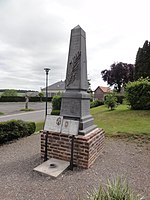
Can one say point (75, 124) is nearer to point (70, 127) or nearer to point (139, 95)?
point (70, 127)

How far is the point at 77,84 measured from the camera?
13.7 feet

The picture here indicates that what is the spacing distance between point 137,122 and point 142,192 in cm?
650

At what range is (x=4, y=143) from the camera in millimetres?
5652

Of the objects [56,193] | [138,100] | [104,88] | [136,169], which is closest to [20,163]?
[56,193]

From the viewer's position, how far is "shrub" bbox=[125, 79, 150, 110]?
1158 cm

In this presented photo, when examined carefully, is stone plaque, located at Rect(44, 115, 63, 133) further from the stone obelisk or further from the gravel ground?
the gravel ground

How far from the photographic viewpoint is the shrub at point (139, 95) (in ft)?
38.0

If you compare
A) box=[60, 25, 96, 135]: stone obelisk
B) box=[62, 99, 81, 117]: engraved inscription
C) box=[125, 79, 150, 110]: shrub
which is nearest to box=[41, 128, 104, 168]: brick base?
box=[60, 25, 96, 135]: stone obelisk

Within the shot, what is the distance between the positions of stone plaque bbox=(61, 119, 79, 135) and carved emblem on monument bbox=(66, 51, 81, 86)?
3.60ft

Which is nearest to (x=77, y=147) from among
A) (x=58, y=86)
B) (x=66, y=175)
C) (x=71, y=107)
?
(x=66, y=175)

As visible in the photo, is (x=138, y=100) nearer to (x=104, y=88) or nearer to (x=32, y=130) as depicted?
(x=32, y=130)

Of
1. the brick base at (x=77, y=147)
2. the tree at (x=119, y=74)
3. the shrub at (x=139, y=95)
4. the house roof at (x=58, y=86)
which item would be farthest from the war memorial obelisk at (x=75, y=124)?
the house roof at (x=58, y=86)

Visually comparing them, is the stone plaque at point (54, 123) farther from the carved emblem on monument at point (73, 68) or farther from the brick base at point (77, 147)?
the carved emblem on monument at point (73, 68)

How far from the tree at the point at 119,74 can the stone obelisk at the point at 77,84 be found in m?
32.8
